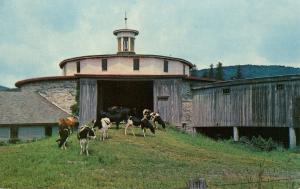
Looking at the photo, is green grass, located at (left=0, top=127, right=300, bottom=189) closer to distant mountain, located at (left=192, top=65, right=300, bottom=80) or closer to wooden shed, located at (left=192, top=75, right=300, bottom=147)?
wooden shed, located at (left=192, top=75, right=300, bottom=147)

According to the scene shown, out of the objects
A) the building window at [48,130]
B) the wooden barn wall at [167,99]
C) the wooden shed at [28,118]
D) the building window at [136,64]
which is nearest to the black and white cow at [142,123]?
the wooden barn wall at [167,99]

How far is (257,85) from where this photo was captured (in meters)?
37.6

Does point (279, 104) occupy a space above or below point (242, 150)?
above

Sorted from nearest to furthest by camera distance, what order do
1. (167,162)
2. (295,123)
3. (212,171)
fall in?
(212,171), (167,162), (295,123)

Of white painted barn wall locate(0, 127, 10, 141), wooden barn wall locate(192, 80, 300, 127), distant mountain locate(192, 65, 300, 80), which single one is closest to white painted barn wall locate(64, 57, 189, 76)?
wooden barn wall locate(192, 80, 300, 127)

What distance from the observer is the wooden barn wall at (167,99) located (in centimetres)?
4134

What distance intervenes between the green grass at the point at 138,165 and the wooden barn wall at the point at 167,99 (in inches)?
431

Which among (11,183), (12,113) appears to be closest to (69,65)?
(12,113)

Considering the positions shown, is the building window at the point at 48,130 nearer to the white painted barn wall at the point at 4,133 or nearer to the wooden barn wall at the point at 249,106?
the white painted barn wall at the point at 4,133

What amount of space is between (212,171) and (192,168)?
42.1 inches

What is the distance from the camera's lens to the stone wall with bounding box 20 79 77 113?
4278cm

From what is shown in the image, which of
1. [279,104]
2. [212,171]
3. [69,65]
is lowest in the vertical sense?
[212,171]

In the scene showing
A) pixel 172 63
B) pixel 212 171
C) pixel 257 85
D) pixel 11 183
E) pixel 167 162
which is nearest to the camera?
pixel 11 183

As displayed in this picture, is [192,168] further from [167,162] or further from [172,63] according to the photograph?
[172,63]
